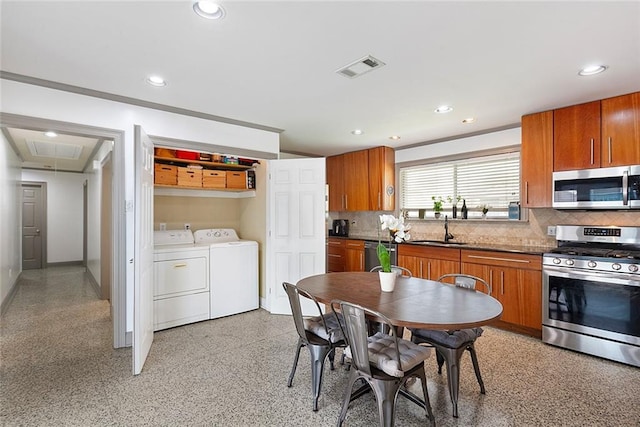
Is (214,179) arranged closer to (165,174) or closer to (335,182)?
(165,174)

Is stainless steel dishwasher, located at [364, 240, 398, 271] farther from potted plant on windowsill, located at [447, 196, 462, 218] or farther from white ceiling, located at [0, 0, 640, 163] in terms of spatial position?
white ceiling, located at [0, 0, 640, 163]

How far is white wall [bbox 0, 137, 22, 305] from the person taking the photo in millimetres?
4293

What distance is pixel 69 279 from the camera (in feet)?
20.9

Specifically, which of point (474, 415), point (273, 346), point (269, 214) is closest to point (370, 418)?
point (474, 415)

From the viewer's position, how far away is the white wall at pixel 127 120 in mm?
2658

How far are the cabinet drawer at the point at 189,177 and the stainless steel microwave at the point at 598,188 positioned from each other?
432cm

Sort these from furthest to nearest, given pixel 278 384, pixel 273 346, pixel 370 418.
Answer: pixel 273 346 → pixel 278 384 → pixel 370 418

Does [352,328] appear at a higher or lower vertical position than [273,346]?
higher

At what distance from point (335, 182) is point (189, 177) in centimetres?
284

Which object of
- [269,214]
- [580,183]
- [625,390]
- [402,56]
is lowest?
[625,390]

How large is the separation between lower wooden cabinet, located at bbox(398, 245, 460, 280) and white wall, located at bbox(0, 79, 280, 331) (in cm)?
258

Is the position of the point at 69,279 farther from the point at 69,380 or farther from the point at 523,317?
the point at 523,317

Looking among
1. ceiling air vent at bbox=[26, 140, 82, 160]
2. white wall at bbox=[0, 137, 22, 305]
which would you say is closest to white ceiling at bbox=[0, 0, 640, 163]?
A: white wall at bbox=[0, 137, 22, 305]

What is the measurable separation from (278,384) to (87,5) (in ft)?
9.15
